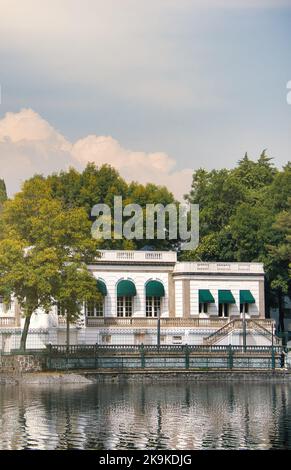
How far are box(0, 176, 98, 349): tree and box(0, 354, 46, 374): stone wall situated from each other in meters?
3.20

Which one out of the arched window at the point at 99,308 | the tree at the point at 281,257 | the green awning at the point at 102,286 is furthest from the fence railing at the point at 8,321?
the tree at the point at 281,257

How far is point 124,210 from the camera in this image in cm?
10881

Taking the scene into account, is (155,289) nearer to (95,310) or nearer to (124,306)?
(124,306)

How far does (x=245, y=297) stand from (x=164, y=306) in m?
6.48

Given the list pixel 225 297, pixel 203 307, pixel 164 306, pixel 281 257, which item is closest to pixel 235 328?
pixel 225 297

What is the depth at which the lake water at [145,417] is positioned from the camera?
4028 cm

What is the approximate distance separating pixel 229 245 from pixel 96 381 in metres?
35.6

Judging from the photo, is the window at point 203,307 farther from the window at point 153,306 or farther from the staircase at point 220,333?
the staircase at point 220,333

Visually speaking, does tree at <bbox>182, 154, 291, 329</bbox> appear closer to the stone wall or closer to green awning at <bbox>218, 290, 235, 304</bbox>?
green awning at <bbox>218, 290, 235, 304</bbox>

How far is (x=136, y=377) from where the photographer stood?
2776 inches

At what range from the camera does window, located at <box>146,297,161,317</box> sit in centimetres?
8988

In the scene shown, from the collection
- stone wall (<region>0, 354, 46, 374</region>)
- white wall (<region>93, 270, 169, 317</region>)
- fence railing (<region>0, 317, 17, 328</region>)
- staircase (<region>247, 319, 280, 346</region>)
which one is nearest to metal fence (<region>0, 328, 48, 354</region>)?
fence railing (<region>0, 317, 17, 328</region>)

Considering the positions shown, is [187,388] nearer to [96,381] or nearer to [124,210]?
[96,381]
